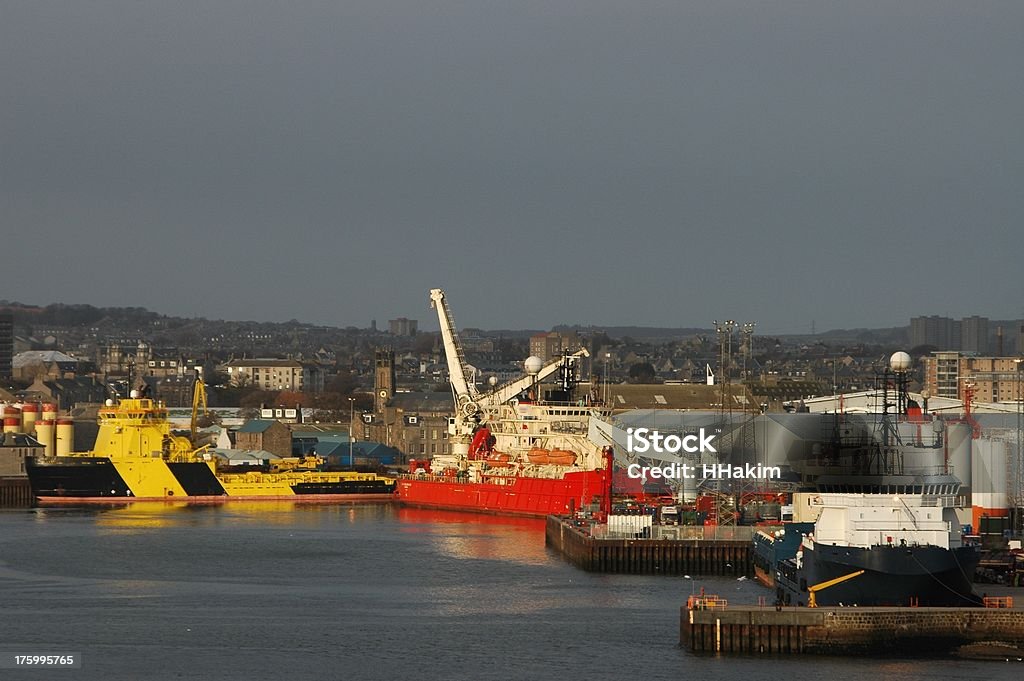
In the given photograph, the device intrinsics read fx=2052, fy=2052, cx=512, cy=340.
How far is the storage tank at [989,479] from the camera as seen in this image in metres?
54.8

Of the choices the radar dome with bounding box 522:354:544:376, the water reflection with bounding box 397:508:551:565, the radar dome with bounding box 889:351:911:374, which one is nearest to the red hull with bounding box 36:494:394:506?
the water reflection with bounding box 397:508:551:565

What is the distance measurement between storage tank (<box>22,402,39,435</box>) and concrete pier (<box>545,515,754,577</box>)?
2097 inches

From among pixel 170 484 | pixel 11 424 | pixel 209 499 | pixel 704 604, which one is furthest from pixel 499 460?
pixel 704 604

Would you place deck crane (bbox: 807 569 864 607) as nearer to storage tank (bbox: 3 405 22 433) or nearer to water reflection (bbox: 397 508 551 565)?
water reflection (bbox: 397 508 551 565)

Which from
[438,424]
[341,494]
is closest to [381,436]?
[438,424]

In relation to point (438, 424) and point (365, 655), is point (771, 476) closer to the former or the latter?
point (365, 655)

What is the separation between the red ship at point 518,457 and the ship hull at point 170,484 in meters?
2.75

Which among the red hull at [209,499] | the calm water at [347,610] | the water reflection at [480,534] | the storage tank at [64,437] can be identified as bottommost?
the calm water at [347,610]

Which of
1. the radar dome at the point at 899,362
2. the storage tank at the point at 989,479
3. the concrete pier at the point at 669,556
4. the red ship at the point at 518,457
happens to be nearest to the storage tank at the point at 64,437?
the red ship at the point at 518,457

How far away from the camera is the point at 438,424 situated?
107688 millimetres

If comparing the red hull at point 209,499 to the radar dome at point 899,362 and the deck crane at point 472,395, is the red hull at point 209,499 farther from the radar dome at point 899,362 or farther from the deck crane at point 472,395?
the radar dome at point 899,362

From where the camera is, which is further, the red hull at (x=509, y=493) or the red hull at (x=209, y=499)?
the red hull at (x=209, y=499)

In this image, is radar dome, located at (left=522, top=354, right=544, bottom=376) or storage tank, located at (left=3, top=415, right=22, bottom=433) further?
storage tank, located at (left=3, top=415, right=22, bottom=433)

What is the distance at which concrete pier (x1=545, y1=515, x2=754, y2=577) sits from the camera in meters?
54.0
